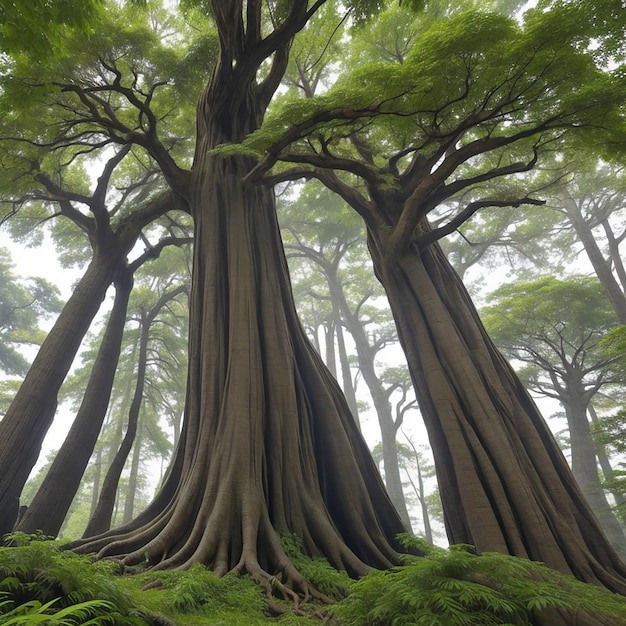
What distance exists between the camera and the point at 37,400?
25.4 feet

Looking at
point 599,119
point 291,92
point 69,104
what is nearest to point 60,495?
point 69,104

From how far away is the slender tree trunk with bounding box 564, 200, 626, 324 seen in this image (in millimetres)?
13945

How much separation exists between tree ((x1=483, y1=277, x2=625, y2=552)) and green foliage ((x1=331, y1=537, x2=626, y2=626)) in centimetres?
1281

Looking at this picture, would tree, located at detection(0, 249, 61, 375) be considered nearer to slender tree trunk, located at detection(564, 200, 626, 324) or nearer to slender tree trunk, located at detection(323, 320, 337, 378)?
slender tree trunk, located at detection(323, 320, 337, 378)

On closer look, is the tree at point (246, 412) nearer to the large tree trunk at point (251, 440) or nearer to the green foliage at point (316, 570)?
the large tree trunk at point (251, 440)

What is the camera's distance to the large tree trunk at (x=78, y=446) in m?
7.98

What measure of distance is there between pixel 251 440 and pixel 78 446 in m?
5.56

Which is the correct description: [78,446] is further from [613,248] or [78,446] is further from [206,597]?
[613,248]

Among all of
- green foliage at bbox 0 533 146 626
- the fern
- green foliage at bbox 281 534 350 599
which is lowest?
the fern

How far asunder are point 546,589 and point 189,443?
488cm

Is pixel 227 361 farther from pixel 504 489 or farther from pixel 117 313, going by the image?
pixel 117 313

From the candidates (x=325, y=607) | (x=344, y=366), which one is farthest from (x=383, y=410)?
(x=325, y=607)

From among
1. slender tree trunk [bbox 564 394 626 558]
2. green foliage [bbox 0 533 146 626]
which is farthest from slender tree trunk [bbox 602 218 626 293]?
green foliage [bbox 0 533 146 626]

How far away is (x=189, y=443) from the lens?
604cm
